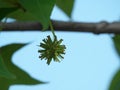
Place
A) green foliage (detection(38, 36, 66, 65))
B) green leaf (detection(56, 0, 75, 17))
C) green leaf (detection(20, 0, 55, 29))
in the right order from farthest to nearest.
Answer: green leaf (detection(56, 0, 75, 17)) → green foliage (detection(38, 36, 66, 65)) → green leaf (detection(20, 0, 55, 29))

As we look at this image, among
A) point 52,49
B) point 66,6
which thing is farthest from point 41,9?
point 66,6

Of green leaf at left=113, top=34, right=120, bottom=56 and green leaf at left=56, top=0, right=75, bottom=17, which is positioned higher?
green leaf at left=56, top=0, right=75, bottom=17

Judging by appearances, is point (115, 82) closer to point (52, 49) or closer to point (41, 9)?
point (52, 49)

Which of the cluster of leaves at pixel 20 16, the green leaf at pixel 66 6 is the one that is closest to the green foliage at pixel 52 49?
the cluster of leaves at pixel 20 16

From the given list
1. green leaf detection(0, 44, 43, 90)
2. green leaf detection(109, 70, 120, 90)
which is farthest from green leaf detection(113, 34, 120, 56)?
green leaf detection(0, 44, 43, 90)

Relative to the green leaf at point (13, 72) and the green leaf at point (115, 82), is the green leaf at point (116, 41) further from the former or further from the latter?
the green leaf at point (13, 72)

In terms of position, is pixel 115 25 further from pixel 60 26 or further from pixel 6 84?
pixel 6 84

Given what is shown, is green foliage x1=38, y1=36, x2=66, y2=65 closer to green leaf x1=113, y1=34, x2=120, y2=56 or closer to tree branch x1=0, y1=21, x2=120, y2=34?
tree branch x1=0, y1=21, x2=120, y2=34
